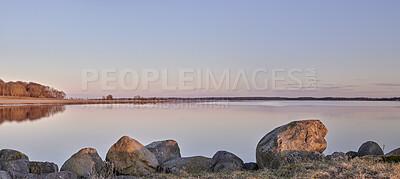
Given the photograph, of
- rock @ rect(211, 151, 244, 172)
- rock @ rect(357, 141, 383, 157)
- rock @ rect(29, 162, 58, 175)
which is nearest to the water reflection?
rock @ rect(29, 162, 58, 175)

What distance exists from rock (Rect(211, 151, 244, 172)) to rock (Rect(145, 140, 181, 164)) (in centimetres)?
218

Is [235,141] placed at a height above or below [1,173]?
below

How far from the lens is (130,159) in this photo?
1029 cm

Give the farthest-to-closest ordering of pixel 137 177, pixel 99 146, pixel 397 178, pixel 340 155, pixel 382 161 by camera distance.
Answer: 1. pixel 99 146
2. pixel 340 155
3. pixel 137 177
4. pixel 382 161
5. pixel 397 178

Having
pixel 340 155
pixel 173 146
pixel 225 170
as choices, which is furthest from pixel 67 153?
pixel 340 155

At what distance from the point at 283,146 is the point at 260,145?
88 cm

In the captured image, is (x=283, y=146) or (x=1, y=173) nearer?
(x=1, y=173)

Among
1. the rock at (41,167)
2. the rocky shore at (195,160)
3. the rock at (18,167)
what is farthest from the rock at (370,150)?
the rock at (18,167)

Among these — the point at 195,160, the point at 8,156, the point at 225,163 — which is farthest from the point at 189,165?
the point at 8,156

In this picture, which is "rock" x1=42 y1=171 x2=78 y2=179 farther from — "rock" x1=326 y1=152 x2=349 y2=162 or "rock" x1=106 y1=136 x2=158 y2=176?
"rock" x1=326 y1=152 x2=349 y2=162

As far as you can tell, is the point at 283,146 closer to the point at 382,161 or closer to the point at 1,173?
the point at 382,161

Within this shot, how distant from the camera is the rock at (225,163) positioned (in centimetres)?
1034

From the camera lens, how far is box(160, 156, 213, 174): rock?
10562mm

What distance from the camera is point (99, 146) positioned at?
68.2 ft
